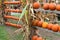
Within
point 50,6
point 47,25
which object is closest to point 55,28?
point 47,25

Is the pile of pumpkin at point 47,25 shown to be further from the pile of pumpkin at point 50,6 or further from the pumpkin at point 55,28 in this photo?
the pile of pumpkin at point 50,6

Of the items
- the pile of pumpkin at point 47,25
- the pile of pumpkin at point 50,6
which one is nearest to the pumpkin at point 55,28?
the pile of pumpkin at point 47,25

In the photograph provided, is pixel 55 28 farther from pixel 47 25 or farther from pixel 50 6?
pixel 50 6

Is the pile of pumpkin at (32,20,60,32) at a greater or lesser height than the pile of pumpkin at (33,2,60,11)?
lesser

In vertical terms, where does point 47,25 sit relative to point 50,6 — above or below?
below

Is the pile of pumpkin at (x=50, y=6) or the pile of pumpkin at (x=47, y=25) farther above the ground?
the pile of pumpkin at (x=50, y=6)

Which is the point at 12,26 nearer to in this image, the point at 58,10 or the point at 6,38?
the point at 6,38

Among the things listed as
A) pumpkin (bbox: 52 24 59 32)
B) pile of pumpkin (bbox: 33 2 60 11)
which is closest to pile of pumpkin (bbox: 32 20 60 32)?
pumpkin (bbox: 52 24 59 32)

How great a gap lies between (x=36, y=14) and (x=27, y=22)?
247mm

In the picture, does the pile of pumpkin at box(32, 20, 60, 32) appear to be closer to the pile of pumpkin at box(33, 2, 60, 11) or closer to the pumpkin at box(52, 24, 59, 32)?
the pumpkin at box(52, 24, 59, 32)

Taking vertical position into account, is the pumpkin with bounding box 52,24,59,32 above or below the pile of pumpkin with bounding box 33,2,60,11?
below

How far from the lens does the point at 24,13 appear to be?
3.81m

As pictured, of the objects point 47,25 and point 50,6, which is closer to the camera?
point 50,6

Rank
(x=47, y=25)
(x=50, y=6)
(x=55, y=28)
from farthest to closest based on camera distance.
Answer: (x=47, y=25) < (x=50, y=6) < (x=55, y=28)
